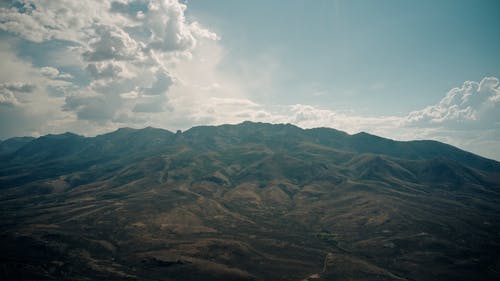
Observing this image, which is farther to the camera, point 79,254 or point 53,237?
point 53,237

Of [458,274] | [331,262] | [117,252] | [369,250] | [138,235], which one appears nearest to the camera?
[458,274]

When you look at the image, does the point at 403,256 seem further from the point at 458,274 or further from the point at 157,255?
the point at 157,255

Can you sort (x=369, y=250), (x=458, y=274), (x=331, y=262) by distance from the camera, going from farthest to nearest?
(x=369, y=250) → (x=331, y=262) → (x=458, y=274)

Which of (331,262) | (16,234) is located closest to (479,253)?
(331,262)

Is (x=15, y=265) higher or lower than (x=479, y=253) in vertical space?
lower

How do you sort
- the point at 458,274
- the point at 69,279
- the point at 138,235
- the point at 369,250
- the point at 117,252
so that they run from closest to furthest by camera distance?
the point at 69,279, the point at 458,274, the point at 117,252, the point at 369,250, the point at 138,235

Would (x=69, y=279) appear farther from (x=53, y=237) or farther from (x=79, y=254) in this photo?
(x=53, y=237)

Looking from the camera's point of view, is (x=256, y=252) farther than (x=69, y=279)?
Yes

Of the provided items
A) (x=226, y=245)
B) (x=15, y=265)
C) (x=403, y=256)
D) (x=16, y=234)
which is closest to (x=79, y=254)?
(x=15, y=265)
